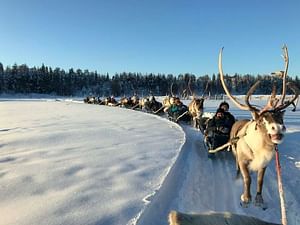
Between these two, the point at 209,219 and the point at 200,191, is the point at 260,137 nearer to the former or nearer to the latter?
the point at 200,191

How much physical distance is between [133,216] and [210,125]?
5383mm

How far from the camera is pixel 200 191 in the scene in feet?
20.1

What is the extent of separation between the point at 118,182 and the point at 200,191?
5.32 feet

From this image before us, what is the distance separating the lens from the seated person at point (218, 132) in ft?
28.3

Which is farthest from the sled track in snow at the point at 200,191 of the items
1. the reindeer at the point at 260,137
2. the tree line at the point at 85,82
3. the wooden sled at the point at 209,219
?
the tree line at the point at 85,82

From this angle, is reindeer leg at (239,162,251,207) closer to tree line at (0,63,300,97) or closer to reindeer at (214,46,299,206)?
reindeer at (214,46,299,206)

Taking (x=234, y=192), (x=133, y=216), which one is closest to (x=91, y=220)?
(x=133, y=216)

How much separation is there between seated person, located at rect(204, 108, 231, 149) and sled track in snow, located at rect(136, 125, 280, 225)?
41 cm

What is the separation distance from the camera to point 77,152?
751 centimetres

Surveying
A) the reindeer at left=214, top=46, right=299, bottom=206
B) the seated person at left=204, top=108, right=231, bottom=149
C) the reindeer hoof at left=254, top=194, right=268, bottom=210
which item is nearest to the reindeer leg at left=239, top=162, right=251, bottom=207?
the reindeer at left=214, top=46, right=299, bottom=206

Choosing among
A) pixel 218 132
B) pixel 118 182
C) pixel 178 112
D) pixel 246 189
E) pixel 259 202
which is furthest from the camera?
pixel 178 112

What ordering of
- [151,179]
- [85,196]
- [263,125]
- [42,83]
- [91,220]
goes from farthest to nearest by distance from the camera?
[42,83] → [151,179] → [263,125] → [85,196] → [91,220]

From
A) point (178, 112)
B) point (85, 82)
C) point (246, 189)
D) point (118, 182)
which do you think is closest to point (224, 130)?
point (246, 189)

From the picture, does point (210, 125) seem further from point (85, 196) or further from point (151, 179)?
point (85, 196)
